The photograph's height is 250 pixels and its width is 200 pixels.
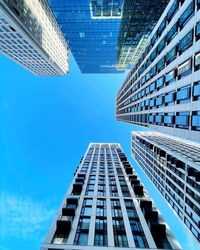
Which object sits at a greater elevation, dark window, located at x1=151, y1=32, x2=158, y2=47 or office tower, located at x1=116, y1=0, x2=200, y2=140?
dark window, located at x1=151, y1=32, x2=158, y2=47

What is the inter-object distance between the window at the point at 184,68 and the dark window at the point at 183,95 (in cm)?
208

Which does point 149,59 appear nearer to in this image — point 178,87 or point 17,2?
point 178,87

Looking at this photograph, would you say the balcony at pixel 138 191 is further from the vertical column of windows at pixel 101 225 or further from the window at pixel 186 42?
the window at pixel 186 42

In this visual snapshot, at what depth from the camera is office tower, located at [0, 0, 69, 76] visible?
119ft

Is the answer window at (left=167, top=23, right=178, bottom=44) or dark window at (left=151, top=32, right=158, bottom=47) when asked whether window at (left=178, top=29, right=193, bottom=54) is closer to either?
window at (left=167, top=23, right=178, bottom=44)

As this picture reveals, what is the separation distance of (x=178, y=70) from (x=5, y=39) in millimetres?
58765

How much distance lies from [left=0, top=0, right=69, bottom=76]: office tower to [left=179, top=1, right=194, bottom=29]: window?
42.0 metres

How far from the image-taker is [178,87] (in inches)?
731

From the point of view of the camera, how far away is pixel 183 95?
17.6 metres

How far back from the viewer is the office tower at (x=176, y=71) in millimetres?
15274

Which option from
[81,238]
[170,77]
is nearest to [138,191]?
[81,238]

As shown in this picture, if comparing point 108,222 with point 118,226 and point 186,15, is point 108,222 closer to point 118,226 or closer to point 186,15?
point 118,226

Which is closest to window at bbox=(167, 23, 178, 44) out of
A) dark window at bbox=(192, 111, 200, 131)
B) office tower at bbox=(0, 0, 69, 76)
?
dark window at bbox=(192, 111, 200, 131)

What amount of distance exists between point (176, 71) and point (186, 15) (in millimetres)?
7007
